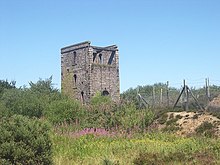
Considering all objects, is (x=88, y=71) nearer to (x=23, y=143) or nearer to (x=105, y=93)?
(x=105, y=93)

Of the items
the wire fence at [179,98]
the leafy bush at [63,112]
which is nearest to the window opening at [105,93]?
the wire fence at [179,98]

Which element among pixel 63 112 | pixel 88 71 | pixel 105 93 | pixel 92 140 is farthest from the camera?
pixel 105 93

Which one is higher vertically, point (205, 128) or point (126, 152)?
point (205, 128)

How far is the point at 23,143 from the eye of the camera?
982 centimetres

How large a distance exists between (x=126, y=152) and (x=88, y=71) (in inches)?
1306

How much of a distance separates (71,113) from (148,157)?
1607 centimetres

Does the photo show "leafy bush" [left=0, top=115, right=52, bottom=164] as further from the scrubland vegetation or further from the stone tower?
the stone tower

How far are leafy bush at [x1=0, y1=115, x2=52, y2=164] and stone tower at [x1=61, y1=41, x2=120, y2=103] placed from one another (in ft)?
119

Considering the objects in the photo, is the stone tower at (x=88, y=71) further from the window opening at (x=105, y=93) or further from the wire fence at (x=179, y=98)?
the wire fence at (x=179, y=98)

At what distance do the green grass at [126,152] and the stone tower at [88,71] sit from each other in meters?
28.4

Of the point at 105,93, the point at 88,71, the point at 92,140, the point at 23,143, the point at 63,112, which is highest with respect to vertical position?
the point at 88,71

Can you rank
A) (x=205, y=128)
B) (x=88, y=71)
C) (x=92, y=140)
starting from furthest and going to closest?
(x=88, y=71) < (x=205, y=128) < (x=92, y=140)

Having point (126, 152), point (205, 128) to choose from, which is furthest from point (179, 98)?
point (126, 152)

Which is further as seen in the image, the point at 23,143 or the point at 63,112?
the point at 63,112
